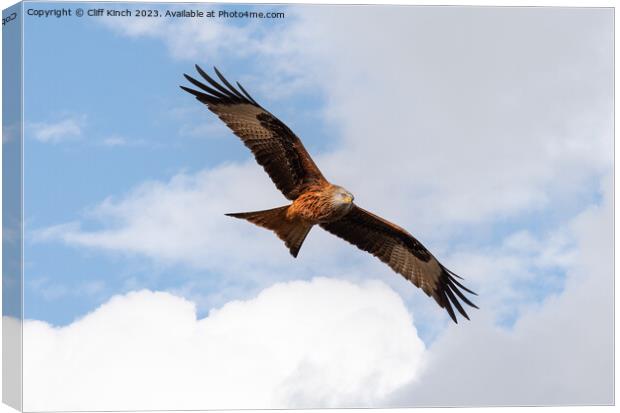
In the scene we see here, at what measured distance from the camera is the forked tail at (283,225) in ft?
26.1

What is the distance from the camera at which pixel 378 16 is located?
317 inches

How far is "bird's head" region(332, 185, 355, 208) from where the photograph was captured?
7.83 m

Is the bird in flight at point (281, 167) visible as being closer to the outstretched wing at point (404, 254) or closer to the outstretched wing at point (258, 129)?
the outstretched wing at point (258, 129)

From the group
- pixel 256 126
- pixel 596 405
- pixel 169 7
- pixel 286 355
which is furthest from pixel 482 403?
pixel 169 7

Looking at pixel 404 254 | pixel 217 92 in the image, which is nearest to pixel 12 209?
pixel 217 92

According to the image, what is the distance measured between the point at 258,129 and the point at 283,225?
0.76m

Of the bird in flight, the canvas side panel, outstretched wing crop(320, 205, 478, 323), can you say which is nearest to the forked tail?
the bird in flight

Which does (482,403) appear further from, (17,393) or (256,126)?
(17,393)

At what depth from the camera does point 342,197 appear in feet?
25.7

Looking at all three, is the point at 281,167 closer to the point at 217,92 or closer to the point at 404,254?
the point at 217,92

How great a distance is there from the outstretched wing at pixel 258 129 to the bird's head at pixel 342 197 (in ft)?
0.48

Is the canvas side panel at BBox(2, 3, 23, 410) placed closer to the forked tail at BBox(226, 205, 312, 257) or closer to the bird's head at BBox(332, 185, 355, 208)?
the forked tail at BBox(226, 205, 312, 257)

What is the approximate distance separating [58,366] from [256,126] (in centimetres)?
225

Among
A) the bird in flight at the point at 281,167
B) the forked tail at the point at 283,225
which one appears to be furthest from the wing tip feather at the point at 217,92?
the forked tail at the point at 283,225
